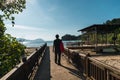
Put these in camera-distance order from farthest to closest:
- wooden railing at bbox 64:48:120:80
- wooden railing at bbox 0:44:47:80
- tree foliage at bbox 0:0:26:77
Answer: tree foliage at bbox 0:0:26:77, wooden railing at bbox 64:48:120:80, wooden railing at bbox 0:44:47:80

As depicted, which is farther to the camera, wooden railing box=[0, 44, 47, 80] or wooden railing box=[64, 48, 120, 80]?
wooden railing box=[64, 48, 120, 80]

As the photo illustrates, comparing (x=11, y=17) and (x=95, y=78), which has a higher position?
(x=11, y=17)

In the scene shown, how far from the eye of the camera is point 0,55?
11.5 m

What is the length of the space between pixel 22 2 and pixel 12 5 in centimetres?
99

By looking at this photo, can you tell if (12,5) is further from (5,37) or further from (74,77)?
(74,77)

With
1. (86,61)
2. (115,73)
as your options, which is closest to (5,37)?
(86,61)

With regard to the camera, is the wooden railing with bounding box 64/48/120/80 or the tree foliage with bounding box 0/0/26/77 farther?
the tree foliage with bounding box 0/0/26/77

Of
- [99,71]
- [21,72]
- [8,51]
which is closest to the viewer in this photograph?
[21,72]

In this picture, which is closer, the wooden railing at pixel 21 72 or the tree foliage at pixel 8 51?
the wooden railing at pixel 21 72

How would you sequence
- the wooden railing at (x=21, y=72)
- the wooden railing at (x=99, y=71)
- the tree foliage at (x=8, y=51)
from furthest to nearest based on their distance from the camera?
the tree foliage at (x=8, y=51)
the wooden railing at (x=99, y=71)
the wooden railing at (x=21, y=72)

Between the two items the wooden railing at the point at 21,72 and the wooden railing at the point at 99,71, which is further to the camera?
the wooden railing at the point at 99,71

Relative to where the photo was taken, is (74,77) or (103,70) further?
(74,77)

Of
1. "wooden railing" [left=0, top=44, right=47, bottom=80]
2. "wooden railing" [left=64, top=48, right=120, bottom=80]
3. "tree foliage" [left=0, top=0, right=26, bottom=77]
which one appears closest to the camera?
"wooden railing" [left=0, top=44, right=47, bottom=80]

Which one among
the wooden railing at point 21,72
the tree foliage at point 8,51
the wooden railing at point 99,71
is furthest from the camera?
the tree foliage at point 8,51
